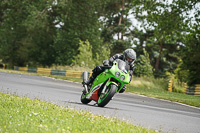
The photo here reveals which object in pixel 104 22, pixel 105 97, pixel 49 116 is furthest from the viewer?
pixel 104 22

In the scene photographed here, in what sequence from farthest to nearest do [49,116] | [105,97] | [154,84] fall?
1. [154,84]
2. [105,97]
3. [49,116]

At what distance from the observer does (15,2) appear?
53719 millimetres

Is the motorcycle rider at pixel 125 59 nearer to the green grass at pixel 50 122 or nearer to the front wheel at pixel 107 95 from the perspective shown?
the front wheel at pixel 107 95

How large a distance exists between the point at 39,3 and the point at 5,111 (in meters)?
45.9

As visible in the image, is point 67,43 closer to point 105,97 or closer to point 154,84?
point 154,84

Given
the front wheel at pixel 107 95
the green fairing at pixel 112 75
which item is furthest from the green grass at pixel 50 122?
the green fairing at pixel 112 75

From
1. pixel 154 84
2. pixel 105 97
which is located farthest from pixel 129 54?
pixel 154 84

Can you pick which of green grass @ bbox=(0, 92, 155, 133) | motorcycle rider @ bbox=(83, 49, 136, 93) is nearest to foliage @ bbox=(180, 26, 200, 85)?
motorcycle rider @ bbox=(83, 49, 136, 93)

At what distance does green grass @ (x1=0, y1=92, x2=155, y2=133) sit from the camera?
21.9ft

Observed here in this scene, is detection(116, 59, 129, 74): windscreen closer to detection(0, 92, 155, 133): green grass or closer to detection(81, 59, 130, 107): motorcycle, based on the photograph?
detection(81, 59, 130, 107): motorcycle

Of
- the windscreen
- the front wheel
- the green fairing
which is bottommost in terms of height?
the front wheel

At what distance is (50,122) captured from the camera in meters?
7.36

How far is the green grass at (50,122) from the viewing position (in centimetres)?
668

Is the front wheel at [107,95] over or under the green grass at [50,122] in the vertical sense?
over
